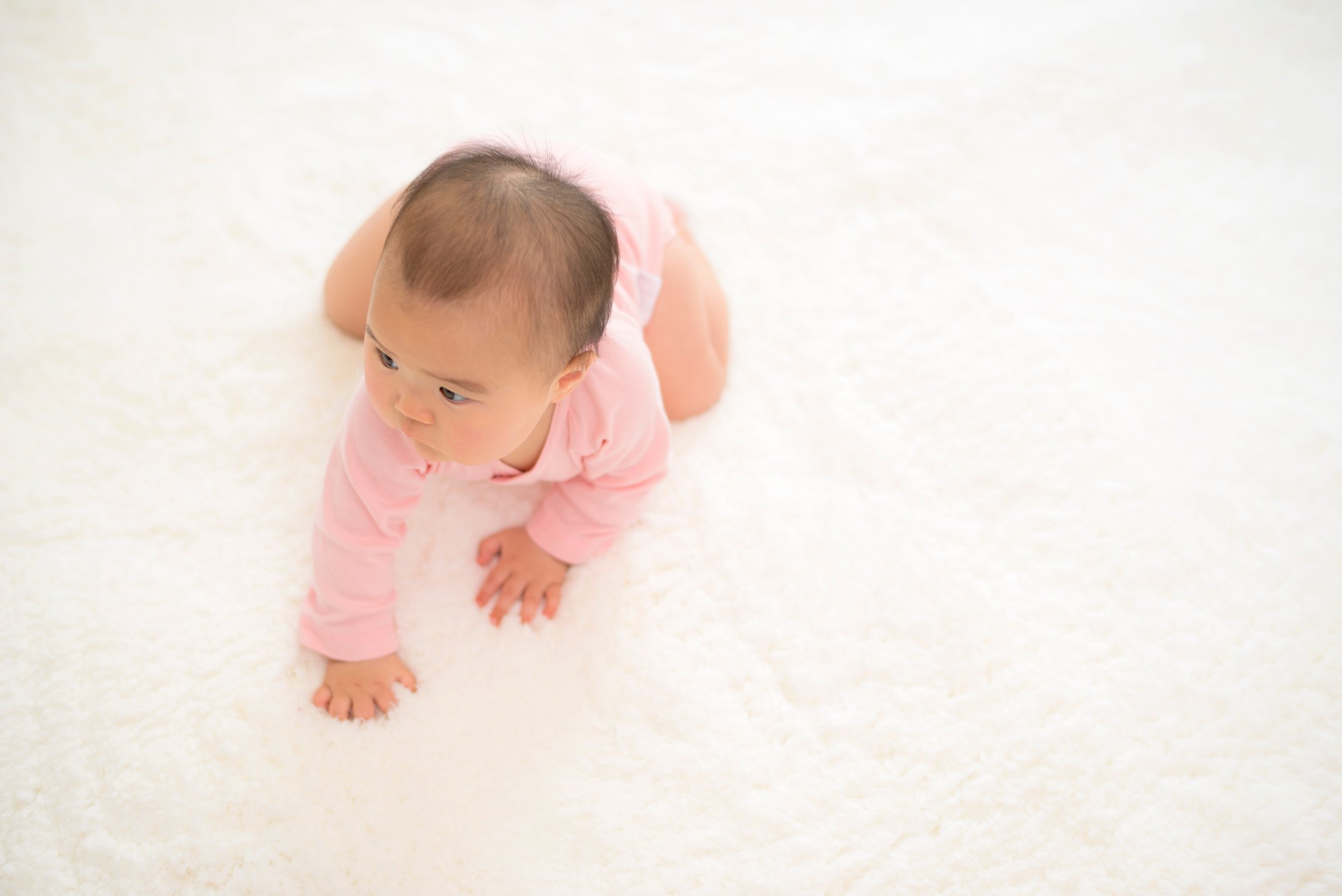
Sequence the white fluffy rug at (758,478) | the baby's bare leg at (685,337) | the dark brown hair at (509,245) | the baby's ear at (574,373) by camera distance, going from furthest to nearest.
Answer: the baby's bare leg at (685,337)
the white fluffy rug at (758,478)
the baby's ear at (574,373)
the dark brown hair at (509,245)

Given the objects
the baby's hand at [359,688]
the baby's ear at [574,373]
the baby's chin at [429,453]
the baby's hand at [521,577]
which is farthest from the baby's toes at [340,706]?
the baby's ear at [574,373]

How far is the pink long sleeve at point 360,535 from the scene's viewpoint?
2.53 feet

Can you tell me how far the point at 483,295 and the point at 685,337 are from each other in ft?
1.35

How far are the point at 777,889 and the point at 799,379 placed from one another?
562 mm

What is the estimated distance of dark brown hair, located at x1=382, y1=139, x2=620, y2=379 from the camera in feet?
1.93

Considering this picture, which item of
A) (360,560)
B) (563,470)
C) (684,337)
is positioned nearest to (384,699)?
(360,560)

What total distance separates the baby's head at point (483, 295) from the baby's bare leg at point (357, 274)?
29 centimetres

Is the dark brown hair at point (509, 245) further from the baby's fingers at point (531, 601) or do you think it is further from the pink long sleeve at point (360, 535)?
the baby's fingers at point (531, 601)

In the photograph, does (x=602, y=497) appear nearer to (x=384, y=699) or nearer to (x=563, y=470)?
(x=563, y=470)

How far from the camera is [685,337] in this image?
978 millimetres

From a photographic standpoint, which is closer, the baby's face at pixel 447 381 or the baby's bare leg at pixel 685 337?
the baby's face at pixel 447 381

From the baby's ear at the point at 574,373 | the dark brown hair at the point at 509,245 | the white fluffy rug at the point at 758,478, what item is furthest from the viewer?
the white fluffy rug at the point at 758,478

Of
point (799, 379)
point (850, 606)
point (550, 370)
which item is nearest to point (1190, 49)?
point (799, 379)

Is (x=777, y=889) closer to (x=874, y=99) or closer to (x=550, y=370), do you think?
(x=550, y=370)
